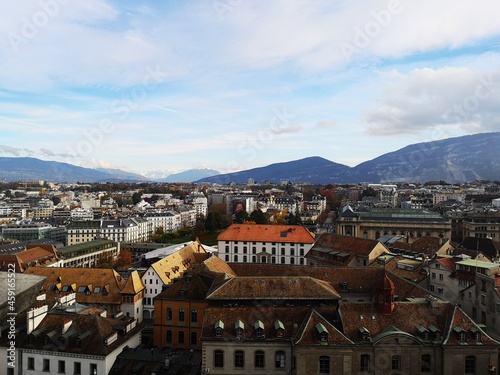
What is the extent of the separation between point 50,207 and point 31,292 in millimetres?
167871

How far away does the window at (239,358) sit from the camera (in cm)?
3247

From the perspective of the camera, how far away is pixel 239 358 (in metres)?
32.5

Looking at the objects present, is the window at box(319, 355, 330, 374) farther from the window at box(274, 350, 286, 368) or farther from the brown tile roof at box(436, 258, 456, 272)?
the brown tile roof at box(436, 258, 456, 272)

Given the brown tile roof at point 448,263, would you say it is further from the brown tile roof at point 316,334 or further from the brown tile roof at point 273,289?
the brown tile roof at point 316,334

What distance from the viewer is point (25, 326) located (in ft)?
120

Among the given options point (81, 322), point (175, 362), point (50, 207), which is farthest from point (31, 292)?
point (50, 207)

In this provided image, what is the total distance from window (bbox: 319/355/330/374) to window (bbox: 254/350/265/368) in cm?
434

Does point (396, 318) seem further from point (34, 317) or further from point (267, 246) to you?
point (267, 246)

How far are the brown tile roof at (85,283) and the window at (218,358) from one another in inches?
910

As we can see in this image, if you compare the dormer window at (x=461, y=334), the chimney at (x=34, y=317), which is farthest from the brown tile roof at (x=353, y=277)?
the chimney at (x=34, y=317)

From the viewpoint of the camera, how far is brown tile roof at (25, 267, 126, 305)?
170 ft

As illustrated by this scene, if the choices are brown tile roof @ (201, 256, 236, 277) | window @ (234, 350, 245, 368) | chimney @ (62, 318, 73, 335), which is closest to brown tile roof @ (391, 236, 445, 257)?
brown tile roof @ (201, 256, 236, 277)

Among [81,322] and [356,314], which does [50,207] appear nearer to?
[81,322]

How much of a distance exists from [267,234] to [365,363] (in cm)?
4892
